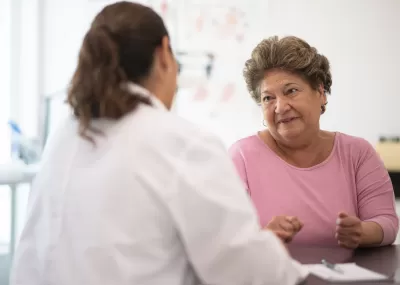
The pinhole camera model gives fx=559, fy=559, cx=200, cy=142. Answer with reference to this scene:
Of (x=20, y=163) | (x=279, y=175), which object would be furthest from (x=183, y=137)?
(x=20, y=163)

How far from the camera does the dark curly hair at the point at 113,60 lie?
38.2 inches

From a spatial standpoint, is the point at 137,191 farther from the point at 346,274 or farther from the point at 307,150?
the point at 307,150

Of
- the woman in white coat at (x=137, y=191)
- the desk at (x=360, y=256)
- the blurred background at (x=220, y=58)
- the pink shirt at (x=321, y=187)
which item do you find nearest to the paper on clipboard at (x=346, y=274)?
the desk at (x=360, y=256)

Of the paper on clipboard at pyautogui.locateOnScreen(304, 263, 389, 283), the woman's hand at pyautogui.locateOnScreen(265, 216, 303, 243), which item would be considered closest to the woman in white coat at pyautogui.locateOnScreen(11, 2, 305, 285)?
the paper on clipboard at pyautogui.locateOnScreen(304, 263, 389, 283)

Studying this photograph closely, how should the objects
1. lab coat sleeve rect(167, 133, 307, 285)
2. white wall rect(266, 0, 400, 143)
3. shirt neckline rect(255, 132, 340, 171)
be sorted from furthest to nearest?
white wall rect(266, 0, 400, 143) → shirt neckline rect(255, 132, 340, 171) → lab coat sleeve rect(167, 133, 307, 285)

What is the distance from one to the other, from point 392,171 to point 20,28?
2.30 m

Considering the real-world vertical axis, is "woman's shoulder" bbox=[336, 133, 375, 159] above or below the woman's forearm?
above

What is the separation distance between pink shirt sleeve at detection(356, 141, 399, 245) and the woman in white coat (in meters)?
0.78

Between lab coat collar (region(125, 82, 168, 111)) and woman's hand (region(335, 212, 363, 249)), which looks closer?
lab coat collar (region(125, 82, 168, 111))

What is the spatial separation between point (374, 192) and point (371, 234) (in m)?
0.21

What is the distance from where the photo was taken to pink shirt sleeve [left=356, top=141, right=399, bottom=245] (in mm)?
1719

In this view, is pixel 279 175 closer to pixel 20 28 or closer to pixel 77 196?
pixel 77 196

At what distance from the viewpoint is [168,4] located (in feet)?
10.9

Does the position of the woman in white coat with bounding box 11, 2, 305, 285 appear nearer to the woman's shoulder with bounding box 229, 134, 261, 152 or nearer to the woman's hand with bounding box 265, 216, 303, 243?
the woman's hand with bounding box 265, 216, 303, 243
